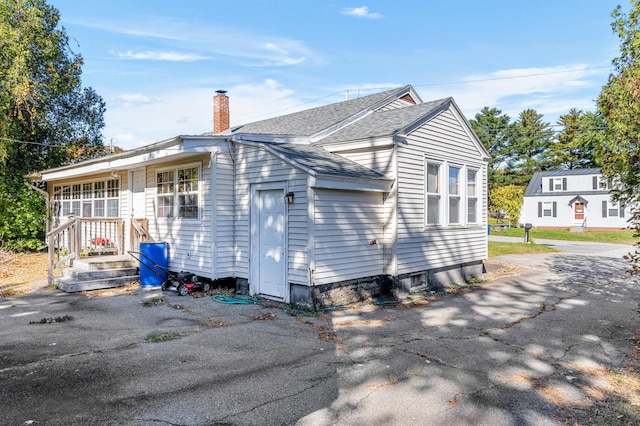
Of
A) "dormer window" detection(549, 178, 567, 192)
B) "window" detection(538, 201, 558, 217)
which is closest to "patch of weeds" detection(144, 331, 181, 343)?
"window" detection(538, 201, 558, 217)

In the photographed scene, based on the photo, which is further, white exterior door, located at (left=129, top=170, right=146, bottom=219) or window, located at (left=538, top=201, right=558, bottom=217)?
window, located at (left=538, top=201, right=558, bottom=217)

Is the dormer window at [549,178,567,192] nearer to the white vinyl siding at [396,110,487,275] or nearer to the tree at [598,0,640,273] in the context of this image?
the white vinyl siding at [396,110,487,275]

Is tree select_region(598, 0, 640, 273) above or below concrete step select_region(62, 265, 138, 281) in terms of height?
above

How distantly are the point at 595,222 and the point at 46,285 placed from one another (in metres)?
39.7

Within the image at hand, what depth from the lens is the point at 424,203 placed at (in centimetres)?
984

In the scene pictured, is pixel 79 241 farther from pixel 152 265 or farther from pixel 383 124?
pixel 383 124

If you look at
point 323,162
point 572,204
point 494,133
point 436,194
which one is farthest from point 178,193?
point 494,133

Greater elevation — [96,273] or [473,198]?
[473,198]

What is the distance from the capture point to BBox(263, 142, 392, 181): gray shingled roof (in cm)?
800

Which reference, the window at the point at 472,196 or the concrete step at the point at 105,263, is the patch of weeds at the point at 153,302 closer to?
the concrete step at the point at 105,263

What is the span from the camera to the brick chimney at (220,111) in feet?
53.4

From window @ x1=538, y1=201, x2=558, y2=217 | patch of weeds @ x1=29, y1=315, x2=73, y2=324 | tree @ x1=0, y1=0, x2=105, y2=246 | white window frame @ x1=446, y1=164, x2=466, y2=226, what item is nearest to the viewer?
patch of weeds @ x1=29, y1=315, x2=73, y2=324

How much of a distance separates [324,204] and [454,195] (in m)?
4.59

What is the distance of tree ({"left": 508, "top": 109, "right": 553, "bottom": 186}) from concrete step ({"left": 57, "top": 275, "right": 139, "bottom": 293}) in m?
52.4
